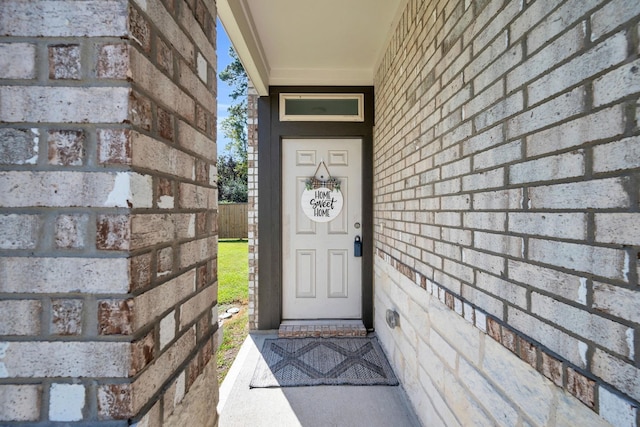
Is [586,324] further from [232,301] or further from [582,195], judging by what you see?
[232,301]

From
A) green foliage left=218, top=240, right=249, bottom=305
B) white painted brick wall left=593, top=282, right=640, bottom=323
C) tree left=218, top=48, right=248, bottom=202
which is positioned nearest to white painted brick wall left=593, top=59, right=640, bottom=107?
white painted brick wall left=593, top=282, right=640, bottom=323

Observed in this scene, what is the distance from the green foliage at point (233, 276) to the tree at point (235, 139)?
5555 millimetres

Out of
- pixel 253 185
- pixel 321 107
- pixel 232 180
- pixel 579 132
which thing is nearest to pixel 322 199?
pixel 253 185

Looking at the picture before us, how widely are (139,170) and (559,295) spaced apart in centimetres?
111

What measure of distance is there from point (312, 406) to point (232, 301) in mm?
2402

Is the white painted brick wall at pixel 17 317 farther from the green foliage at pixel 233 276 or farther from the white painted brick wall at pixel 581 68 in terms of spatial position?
the green foliage at pixel 233 276

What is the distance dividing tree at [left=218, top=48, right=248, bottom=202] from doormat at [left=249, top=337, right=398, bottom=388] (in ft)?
→ 33.2

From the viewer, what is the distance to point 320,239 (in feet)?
10.5

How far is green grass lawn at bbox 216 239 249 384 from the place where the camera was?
272 centimetres

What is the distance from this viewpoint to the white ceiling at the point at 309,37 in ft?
6.89

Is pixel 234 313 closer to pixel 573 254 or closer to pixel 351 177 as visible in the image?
pixel 351 177

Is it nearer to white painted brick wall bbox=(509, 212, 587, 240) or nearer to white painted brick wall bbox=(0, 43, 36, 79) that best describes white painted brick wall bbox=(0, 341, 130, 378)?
white painted brick wall bbox=(0, 43, 36, 79)

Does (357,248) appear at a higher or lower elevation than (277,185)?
lower

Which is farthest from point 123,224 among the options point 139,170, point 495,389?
point 495,389
